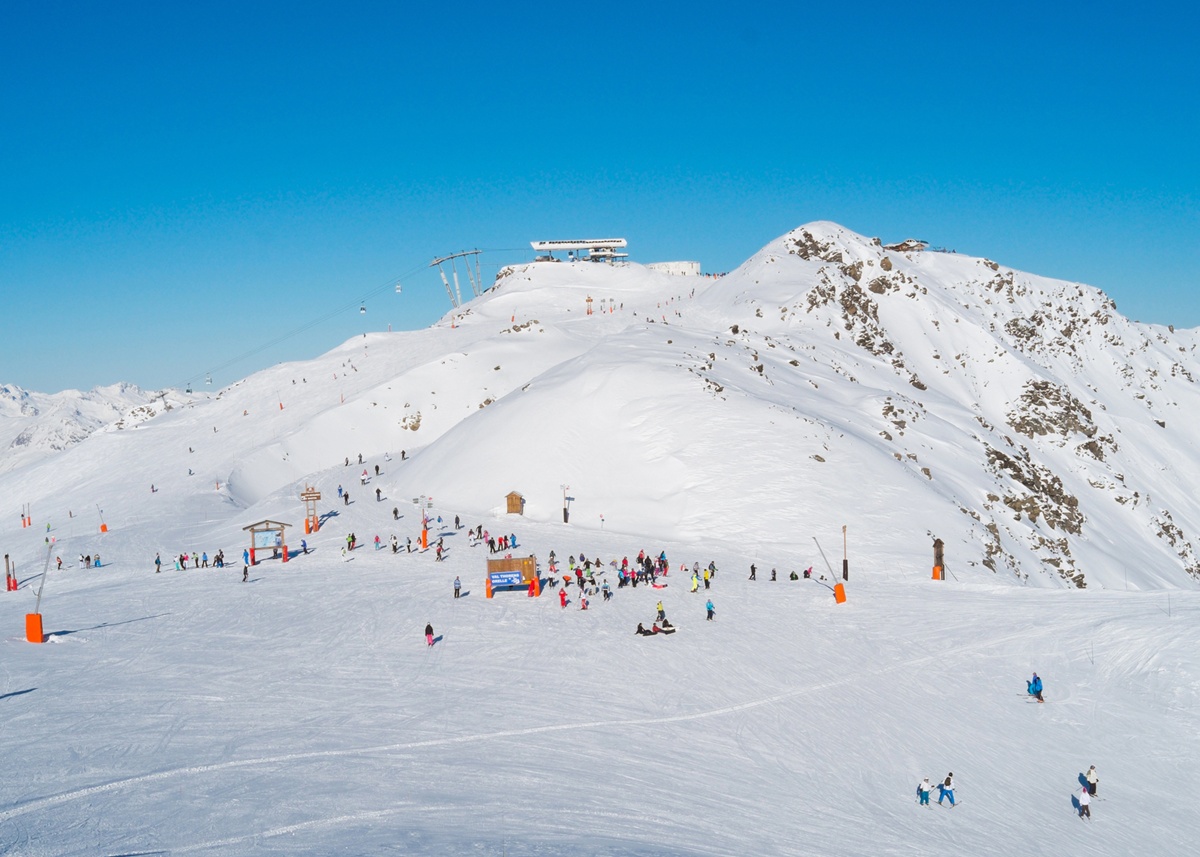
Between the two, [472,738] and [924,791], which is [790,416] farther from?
[472,738]

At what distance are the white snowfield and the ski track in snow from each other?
0.35 feet

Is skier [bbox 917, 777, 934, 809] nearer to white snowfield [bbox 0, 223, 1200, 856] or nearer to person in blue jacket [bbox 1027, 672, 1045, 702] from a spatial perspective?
white snowfield [bbox 0, 223, 1200, 856]

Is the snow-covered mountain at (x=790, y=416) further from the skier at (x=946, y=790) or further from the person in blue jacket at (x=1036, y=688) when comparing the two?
the skier at (x=946, y=790)

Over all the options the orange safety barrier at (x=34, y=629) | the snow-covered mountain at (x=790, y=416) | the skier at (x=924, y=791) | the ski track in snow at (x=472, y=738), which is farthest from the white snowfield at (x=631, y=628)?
the orange safety barrier at (x=34, y=629)

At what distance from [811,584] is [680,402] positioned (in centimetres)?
2182

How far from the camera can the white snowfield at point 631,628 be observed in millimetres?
17281

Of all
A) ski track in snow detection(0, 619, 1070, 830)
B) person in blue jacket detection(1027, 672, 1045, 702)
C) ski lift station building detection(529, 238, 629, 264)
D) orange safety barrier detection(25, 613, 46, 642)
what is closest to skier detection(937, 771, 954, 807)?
ski track in snow detection(0, 619, 1070, 830)

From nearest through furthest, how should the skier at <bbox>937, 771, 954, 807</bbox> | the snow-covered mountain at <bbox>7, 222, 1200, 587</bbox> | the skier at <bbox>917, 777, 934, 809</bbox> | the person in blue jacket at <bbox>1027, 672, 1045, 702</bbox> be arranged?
the skier at <bbox>917, 777, 934, 809</bbox> → the skier at <bbox>937, 771, 954, 807</bbox> → the person in blue jacket at <bbox>1027, 672, 1045, 702</bbox> → the snow-covered mountain at <bbox>7, 222, 1200, 587</bbox>

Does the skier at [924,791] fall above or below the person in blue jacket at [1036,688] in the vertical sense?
below

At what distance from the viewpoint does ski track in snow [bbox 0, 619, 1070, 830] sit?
1609cm

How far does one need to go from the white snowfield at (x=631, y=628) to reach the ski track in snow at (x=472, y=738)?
108 millimetres

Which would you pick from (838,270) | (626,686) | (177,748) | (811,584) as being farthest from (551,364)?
(177,748)

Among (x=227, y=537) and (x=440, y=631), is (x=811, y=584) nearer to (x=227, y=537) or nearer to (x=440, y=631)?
(x=440, y=631)

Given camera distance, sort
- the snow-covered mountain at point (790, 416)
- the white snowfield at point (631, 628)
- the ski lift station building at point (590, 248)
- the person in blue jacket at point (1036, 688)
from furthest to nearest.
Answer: the ski lift station building at point (590, 248), the snow-covered mountain at point (790, 416), the person in blue jacket at point (1036, 688), the white snowfield at point (631, 628)
